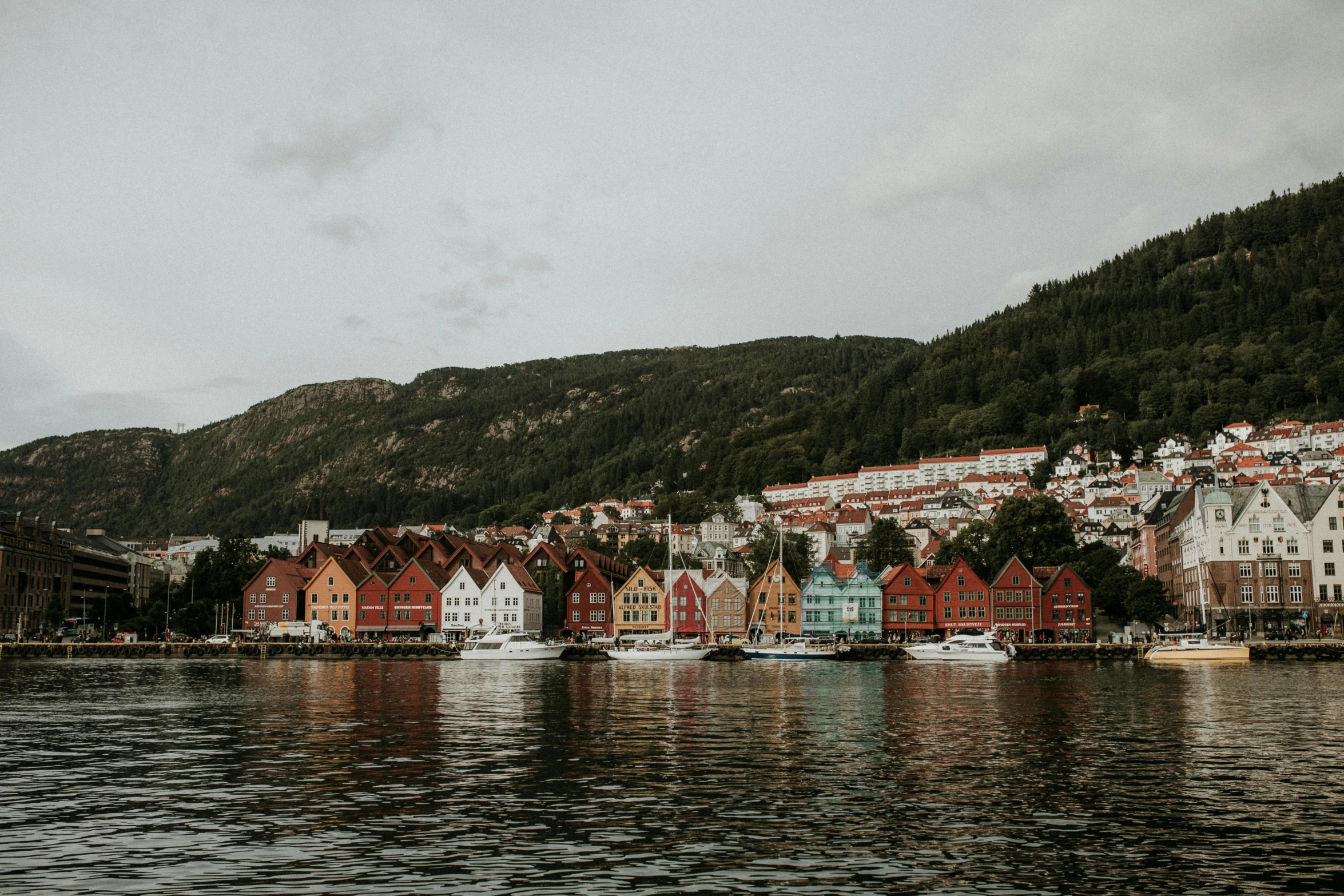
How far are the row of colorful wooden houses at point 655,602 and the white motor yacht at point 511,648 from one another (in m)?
Answer: 16.9

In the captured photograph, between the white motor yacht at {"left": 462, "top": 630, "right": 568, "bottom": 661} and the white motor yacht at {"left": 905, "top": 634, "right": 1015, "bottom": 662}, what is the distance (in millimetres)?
31649

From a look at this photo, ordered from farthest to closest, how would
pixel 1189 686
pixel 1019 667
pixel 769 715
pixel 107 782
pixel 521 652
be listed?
pixel 521 652
pixel 1019 667
pixel 1189 686
pixel 769 715
pixel 107 782

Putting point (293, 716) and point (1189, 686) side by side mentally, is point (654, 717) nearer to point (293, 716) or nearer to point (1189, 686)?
point (293, 716)

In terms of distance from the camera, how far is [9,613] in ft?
462

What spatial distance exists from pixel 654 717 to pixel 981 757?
15817 mm

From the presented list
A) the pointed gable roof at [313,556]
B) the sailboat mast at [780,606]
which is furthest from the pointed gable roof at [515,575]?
the sailboat mast at [780,606]

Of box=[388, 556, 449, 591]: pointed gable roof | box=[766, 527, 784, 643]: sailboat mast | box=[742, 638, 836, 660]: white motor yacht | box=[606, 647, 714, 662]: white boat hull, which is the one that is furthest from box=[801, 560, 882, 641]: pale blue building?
box=[388, 556, 449, 591]: pointed gable roof

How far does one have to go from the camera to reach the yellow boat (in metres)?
91.9

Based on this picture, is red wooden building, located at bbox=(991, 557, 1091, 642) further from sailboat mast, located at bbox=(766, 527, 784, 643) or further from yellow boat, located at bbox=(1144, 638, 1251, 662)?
yellow boat, located at bbox=(1144, 638, 1251, 662)

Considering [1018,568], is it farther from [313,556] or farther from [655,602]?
[313,556]

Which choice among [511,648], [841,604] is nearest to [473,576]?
[511,648]

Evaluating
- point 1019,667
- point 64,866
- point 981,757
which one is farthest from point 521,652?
point 64,866

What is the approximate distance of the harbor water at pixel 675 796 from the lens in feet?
63.6

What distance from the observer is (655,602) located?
4936 inches
